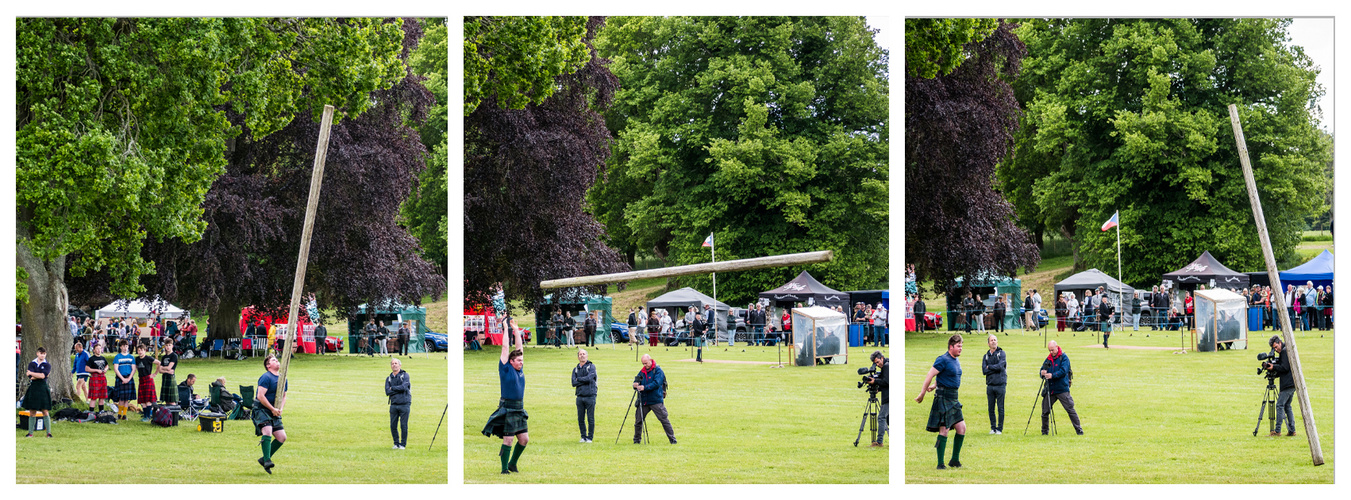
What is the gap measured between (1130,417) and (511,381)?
16.1 feet

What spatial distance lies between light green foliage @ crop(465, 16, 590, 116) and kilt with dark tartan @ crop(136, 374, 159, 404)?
4.20m

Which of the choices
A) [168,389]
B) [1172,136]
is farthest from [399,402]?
[1172,136]

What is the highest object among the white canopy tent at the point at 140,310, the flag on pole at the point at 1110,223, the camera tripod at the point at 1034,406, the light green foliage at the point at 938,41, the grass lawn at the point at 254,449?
the light green foliage at the point at 938,41

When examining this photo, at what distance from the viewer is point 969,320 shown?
407 inches

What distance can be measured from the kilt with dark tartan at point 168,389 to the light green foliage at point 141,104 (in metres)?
1.19

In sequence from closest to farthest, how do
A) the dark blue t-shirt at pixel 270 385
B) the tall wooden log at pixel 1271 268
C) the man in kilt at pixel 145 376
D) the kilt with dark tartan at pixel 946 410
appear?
1. the tall wooden log at pixel 1271 268
2. the kilt with dark tartan at pixel 946 410
3. the dark blue t-shirt at pixel 270 385
4. the man in kilt at pixel 145 376

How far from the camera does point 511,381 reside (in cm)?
851

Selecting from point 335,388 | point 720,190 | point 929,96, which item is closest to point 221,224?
point 335,388

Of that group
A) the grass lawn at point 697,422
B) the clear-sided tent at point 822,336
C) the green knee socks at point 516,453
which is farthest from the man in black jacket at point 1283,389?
the green knee socks at point 516,453

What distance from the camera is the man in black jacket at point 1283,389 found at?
29.5 feet

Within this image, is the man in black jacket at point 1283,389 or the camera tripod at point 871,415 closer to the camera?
the man in black jacket at point 1283,389

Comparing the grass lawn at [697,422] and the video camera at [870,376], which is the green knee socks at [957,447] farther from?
the video camera at [870,376]

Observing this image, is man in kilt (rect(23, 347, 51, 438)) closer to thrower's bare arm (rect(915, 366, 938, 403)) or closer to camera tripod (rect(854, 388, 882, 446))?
camera tripod (rect(854, 388, 882, 446))

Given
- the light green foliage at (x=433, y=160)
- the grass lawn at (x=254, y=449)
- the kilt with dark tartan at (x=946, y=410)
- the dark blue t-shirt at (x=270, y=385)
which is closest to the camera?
the kilt with dark tartan at (x=946, y=410)
